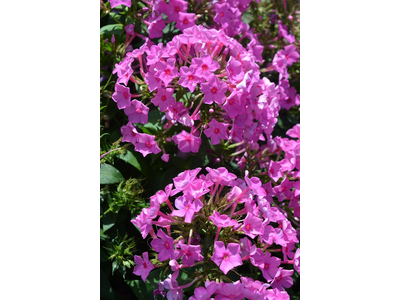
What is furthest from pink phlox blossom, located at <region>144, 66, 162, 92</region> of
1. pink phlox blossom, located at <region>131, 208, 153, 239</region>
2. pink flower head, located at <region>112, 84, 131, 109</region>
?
pink phlox blossom, located at <region>131, 208, 153, 239</region>

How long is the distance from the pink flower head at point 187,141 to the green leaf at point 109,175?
0.28 m

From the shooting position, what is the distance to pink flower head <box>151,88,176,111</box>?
149cm

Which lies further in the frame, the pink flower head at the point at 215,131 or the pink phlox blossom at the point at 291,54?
the pink phlox blossom at the point at 291,54

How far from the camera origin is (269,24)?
231 cm

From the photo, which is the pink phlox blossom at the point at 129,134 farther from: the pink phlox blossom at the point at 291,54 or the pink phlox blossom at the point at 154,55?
the pink phlox blossom at the point at 291,54

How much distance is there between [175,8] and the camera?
172 centimetres

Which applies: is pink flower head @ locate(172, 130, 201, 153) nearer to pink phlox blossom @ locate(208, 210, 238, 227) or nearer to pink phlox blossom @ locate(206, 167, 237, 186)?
pink phlox blossom @ locate(206, 167, 237, 186)

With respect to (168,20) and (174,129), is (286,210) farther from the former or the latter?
(168,20)

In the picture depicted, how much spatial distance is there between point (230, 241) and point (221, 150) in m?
0.54

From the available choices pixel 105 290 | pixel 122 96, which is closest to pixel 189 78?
pixel 122 96

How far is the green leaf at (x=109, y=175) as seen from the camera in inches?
60.6

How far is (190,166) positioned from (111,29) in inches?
29.2

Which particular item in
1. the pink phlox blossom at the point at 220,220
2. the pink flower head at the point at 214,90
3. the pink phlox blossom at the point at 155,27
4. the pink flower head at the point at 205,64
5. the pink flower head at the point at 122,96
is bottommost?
the pink phlox blossom at the point at 220,220

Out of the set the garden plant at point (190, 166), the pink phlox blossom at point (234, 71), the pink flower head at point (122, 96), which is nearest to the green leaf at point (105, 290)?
the garden plant at point (190, 166)
